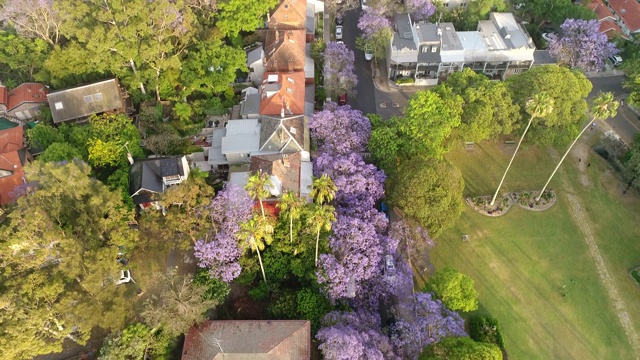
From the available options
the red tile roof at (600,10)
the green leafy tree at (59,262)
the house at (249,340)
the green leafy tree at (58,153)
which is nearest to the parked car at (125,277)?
the green leafy tree at (59,262)

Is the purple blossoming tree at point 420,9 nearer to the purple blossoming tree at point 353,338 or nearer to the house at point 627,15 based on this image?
the house at point 627,15

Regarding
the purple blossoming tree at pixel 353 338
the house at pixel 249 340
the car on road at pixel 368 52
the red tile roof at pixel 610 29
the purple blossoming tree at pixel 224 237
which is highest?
the red tile roof at pixel 610 29

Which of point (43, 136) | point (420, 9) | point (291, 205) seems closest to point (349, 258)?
point (291, 205)

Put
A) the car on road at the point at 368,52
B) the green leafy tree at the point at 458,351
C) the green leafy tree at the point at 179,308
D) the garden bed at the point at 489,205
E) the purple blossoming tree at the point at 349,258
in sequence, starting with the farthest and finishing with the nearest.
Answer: the car on road at the point at 368,52
the garden bed at the point at 489,205
the purple blossoming tree at the point at 349,258
the green leafy tree at the point at 179,308
the green leafy tree at the point at 458,351

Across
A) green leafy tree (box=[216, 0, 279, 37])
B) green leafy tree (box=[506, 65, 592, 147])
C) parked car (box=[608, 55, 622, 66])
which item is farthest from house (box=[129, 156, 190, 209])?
parked car (box=[608, 55, 622, 66])

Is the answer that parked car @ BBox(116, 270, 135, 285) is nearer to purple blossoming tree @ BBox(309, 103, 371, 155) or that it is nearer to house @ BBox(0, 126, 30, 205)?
house @ BBox(0, 126, 30, 205)

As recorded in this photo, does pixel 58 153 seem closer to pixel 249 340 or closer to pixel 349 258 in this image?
pixel 249 340
